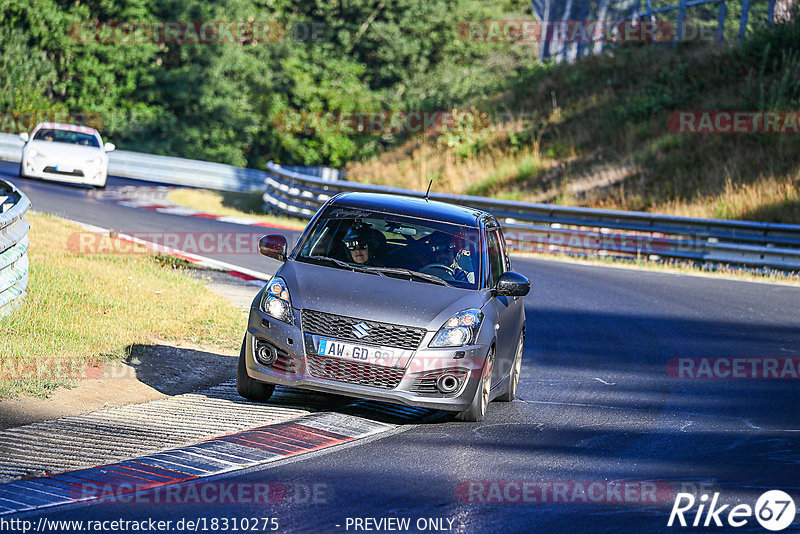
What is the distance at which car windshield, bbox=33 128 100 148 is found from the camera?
2719 cm

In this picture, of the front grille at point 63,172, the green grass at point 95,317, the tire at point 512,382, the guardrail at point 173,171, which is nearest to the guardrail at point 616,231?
the front grille at point 63,172

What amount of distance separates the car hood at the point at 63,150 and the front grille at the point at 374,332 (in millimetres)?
20770

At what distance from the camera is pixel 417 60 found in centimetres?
5978

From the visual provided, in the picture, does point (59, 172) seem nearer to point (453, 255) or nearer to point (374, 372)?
point (453, 255)

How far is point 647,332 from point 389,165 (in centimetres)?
2422

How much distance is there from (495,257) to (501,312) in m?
0.72

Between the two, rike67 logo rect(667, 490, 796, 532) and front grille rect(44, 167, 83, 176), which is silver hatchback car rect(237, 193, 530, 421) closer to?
rike67 logo rect(667, 490, 796, 532)

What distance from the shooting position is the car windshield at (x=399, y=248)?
8602 millimetres

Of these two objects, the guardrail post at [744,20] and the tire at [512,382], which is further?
the guardrail post at [744,20]

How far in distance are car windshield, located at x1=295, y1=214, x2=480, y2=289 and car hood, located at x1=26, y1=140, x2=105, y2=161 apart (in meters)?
19.5

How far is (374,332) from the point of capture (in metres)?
7.71

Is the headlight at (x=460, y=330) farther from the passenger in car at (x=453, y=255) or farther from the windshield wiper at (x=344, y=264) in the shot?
the windshield wiper at (x=344, y=264)

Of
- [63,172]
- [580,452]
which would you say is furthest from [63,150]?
[580,452]

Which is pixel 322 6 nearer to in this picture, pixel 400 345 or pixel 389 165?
pixel 389 165
